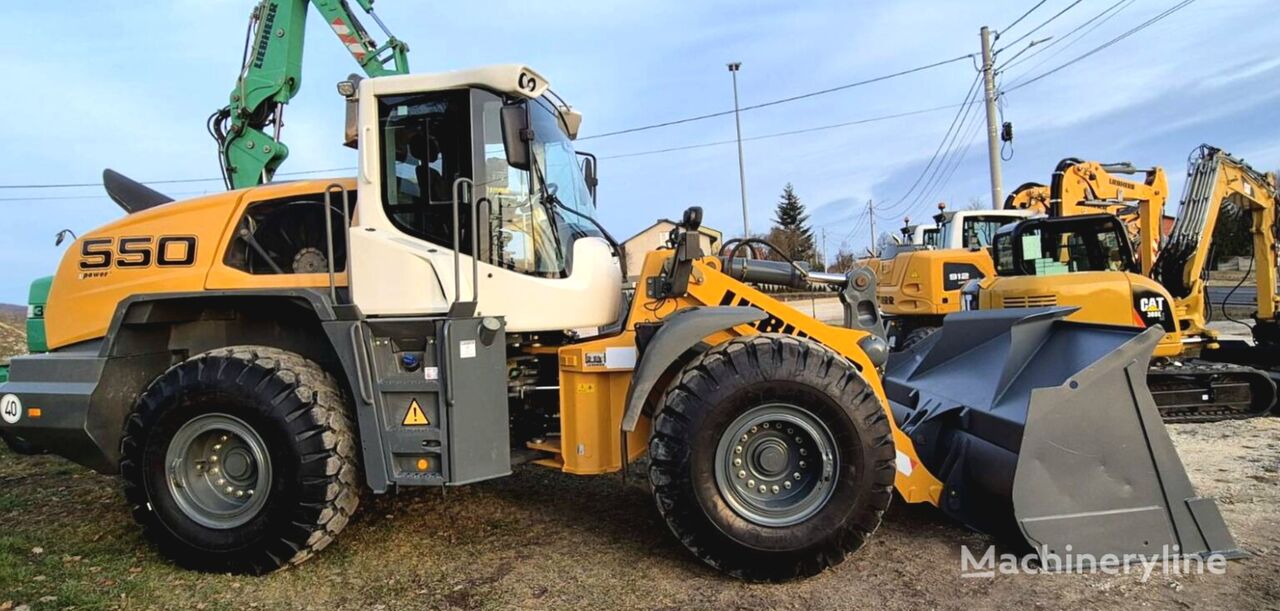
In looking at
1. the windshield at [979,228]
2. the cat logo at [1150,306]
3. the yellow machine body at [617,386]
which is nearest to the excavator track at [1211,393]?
the cat logo at [1150,306]

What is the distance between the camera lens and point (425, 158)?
428cm

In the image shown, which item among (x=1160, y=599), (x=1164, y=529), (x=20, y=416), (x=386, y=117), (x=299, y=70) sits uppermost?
(x=299, y=70)

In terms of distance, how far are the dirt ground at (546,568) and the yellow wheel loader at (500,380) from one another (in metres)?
0.19

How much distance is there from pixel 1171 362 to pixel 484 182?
7.63 meters

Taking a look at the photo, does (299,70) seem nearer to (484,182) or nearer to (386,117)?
(386,117)

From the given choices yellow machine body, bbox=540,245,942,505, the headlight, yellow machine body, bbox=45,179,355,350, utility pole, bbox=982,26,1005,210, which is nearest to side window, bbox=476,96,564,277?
yellow machine body, bbox=540,245,942,505

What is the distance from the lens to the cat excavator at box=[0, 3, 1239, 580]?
3.67 m

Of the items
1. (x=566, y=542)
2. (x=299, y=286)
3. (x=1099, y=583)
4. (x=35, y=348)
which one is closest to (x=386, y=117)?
(x=299, y=286)

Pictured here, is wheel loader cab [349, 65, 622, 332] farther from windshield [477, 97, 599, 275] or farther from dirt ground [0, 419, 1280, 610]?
dirt ground [0, 419, 1280, 610]

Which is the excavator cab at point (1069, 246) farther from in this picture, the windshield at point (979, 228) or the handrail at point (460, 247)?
the handrail at point (460, 247)

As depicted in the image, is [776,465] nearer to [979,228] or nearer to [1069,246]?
[1069,246]

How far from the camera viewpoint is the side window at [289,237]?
177 inches

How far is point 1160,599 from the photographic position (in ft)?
10.8

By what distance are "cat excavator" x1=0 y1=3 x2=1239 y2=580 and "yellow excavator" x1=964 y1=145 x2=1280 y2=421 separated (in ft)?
12.5
